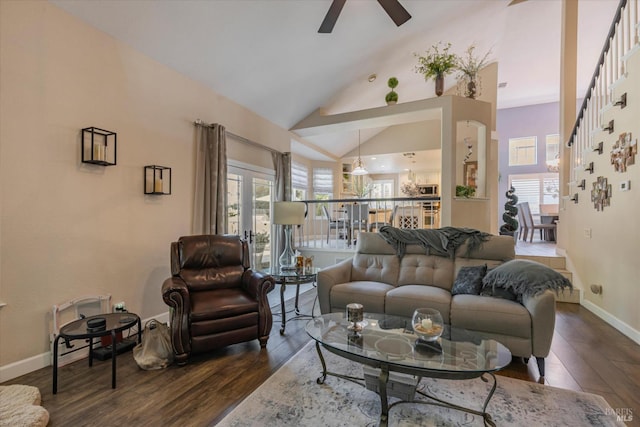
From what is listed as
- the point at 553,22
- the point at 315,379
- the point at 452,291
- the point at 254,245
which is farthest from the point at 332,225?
the point at 553,22

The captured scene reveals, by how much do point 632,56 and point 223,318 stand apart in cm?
495

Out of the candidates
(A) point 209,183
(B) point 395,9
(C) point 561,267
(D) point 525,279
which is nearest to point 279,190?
(A) point 209,183

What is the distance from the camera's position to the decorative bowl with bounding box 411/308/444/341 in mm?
1932

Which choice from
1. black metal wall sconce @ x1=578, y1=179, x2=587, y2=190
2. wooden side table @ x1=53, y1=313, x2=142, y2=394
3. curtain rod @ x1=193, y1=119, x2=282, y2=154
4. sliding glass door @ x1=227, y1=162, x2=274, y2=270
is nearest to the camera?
wooden side table @ x1=53, y1=313, x2=142, y2=394

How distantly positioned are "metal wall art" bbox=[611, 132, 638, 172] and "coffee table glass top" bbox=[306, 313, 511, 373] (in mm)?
2811

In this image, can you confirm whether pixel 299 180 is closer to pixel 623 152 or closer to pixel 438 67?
pixel 438 67

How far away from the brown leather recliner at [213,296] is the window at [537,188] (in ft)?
33.3

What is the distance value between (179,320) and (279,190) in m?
3.53

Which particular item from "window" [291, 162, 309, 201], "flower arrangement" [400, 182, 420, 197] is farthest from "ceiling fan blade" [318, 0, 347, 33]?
"flower arrangement" [400, 182, 420, 197]

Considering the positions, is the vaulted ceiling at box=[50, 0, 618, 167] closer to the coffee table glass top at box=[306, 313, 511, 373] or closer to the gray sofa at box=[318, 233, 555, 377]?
the gray sofa at box=[318, 233, 555, 377]

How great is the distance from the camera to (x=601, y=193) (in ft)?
12.4

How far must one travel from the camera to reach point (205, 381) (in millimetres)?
2303

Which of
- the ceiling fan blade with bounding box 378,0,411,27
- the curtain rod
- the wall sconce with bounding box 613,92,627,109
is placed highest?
the ceiling fan blade with bounding box 378,0,411,27

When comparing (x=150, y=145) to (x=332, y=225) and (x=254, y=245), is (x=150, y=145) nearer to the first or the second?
(x=254, y=245)
